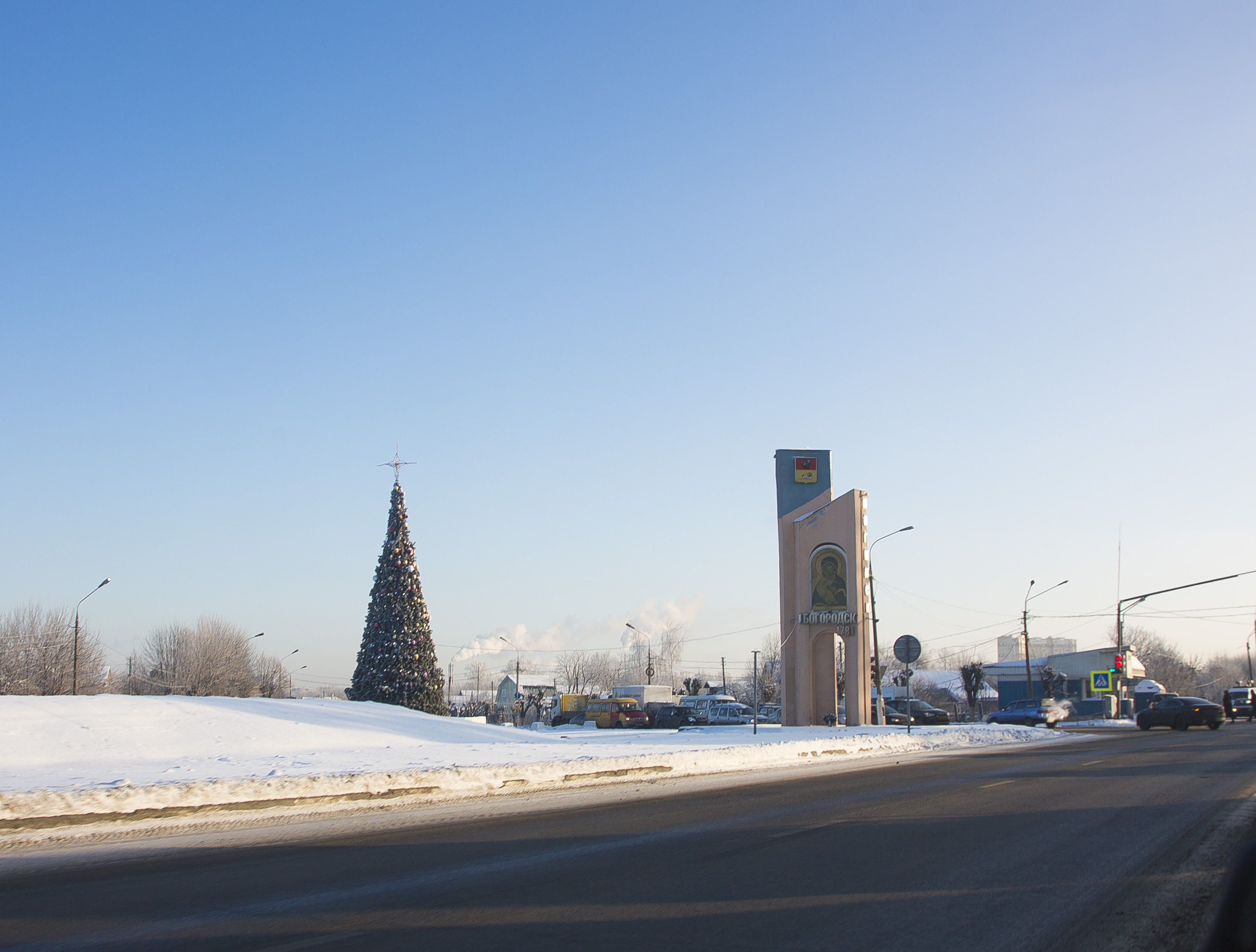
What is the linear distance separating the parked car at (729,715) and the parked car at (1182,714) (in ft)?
62.9

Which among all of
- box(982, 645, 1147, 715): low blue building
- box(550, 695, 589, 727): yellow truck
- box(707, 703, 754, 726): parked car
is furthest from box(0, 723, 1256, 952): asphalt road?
box(982, 645, 1147, 715): low blue building

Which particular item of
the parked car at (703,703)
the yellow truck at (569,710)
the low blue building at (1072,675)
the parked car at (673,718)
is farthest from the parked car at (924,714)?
the low blue building at (1072,675)

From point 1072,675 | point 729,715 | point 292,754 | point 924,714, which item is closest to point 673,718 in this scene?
point 729,715

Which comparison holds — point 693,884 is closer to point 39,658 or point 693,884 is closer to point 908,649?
point 908,649

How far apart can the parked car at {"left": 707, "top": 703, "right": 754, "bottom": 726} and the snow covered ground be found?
73.9 feet

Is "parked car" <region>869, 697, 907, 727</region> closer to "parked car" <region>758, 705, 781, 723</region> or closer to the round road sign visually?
"parked car" <region>758, 705, 781, 723</region>

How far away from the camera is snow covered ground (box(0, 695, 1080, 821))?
1325 cm

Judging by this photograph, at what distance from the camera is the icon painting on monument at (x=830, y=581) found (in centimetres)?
3981

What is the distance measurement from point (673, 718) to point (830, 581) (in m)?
14.1

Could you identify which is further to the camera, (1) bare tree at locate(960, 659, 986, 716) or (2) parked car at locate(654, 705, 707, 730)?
(1) bare tree at locate(960, 659, 986, 716)

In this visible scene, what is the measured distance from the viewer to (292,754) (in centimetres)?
1911

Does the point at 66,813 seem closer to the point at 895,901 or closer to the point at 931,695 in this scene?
the point at 895,901

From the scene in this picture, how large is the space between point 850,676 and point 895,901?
3326cm

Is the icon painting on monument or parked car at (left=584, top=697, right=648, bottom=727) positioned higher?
the icon painting on monument
